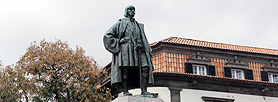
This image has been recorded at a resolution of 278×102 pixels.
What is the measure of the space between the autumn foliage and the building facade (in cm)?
274

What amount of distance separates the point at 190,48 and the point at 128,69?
21811 mm

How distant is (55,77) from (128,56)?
53.8ft

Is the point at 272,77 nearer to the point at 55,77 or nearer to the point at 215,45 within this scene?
the point at 215,45

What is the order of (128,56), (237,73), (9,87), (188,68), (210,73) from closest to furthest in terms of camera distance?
(128,56) → (9,87) → (188,68) → (210,73) → (237,73)

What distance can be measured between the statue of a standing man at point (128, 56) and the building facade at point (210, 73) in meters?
17.4

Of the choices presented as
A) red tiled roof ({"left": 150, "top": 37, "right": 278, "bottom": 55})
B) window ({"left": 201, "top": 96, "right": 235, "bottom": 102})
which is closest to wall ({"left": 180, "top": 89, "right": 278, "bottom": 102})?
window ({"left": 201, "top": 96, "right": 235, "bottom": 102})

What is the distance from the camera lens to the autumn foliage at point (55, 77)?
25484mm

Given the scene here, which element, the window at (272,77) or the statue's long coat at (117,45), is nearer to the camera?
the statue's long coat at (117,45)

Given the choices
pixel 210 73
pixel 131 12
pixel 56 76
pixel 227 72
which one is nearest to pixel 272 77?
pixel 227 72

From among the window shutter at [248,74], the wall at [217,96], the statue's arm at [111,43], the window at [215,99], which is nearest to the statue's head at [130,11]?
the statue's arm at [111,43]

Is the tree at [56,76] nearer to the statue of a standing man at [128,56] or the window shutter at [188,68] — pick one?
the window shutter at [188,68]

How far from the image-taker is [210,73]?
31484 mm

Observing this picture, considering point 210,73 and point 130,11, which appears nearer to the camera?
point 130,11

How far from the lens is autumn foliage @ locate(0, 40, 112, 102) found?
2548 centimetres
